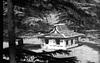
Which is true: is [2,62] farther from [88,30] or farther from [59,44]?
[88,30]

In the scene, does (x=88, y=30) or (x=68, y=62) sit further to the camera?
(x=88, y=30)

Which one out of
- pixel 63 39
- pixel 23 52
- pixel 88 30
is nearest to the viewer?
pixel 23 52

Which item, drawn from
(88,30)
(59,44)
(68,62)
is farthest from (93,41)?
(68,62)

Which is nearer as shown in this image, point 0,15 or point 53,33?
point 0,15

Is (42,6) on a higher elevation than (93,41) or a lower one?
higher

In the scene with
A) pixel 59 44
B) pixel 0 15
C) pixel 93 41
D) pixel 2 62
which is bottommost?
pixel 93 41

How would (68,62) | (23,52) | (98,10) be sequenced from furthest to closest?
(98,10), (23,52), (68,62)

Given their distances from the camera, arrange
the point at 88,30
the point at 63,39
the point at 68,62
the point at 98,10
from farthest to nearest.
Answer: the point at 98,10 → the point at 88,30 → the point at 63,39 → the point at 68,62

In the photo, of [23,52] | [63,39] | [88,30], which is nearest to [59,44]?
[63,39]

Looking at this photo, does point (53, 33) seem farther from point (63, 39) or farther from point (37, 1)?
point (37, 1)
